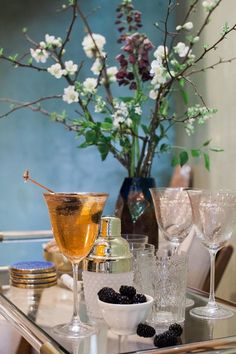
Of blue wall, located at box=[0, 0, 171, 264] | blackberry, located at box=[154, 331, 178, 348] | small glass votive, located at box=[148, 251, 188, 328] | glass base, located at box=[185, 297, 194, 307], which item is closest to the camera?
blackberry, located at box=[154, 331, 178, 348]

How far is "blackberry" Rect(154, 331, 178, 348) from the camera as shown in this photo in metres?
1.02

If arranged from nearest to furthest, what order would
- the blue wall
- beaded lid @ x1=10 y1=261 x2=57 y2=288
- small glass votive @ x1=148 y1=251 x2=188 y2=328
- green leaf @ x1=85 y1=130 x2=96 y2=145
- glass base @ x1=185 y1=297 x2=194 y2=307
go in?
small glass votive @ x1=148 y1=251 x2=188 y2=328, glass base @ x1=185 y1=297 x2=194 y2=307, beaded lid @ x1=10 y1=261 x2=57 y2=288, green leaf @ x1=85 y1=130 x2=96 y2=145, the blue wall

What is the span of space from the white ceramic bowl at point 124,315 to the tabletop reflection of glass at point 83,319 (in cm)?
2

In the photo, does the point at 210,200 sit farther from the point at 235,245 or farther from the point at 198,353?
the point at 235,245

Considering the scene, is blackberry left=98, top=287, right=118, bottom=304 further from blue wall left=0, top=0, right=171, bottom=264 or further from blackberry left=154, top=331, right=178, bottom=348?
blue wall left=0, top=0, right=171, bottom=264

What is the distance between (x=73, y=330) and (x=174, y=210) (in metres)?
0.43

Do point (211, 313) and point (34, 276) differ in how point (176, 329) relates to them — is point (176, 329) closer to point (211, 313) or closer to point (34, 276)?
point (211, 313)

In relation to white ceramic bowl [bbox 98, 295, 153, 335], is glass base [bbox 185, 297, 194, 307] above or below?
below

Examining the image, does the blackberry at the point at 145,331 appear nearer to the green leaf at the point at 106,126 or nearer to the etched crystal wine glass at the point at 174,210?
the etched crystal wine glass at the point at 174,210

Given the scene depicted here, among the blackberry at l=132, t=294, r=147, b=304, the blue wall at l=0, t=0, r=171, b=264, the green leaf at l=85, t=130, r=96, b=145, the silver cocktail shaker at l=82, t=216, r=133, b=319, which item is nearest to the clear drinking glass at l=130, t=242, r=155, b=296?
the silver cocktail shaker at l=82, t=216, r=133, b=319

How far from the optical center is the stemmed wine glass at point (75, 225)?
111 cm

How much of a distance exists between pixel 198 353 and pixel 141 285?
263 mm

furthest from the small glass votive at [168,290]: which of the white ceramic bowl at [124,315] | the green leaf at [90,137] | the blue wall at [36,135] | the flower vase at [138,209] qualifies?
the blue wall at [36,135]

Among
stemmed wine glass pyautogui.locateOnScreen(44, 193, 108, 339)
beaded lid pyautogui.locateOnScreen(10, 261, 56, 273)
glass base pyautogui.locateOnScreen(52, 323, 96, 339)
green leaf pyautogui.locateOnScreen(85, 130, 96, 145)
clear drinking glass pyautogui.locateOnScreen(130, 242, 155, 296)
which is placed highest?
green leaf pyautogui.locateOnScreen(85, 130, 96, 145)
